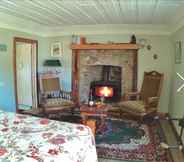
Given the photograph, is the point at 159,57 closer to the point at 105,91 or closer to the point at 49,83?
the point at 105,91

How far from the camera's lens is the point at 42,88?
573 cm

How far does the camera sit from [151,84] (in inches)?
215

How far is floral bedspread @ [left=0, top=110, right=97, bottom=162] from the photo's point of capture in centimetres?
194

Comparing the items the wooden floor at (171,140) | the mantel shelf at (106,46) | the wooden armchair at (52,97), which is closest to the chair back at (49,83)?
the wooden armchair at (52,97)

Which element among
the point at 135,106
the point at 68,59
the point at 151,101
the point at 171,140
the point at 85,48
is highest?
the point at 85,48

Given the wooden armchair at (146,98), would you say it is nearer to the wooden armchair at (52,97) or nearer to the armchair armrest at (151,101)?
the armchair armrest at (151,101)

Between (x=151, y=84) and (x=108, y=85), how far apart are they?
1200mm

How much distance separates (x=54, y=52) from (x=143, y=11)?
3.11 meters

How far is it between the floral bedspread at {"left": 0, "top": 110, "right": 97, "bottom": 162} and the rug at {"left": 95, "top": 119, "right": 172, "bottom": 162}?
41.8 inches

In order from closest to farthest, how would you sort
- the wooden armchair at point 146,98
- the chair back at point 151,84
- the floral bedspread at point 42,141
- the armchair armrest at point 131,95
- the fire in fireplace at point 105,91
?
the floral bedspread at point 42,141, the wooden armchair at point 146,98, the chair back at point 151,84, the armchair armrest at point 131,95, the fire in fireplace at point 105,91

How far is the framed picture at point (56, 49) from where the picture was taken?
637 centimetres

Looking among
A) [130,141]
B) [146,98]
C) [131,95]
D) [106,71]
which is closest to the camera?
[130,141]

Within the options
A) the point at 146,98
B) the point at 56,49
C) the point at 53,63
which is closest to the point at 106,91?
the point at 146,98

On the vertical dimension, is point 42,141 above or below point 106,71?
below
